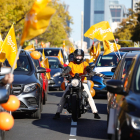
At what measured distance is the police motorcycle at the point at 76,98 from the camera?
28.7ft

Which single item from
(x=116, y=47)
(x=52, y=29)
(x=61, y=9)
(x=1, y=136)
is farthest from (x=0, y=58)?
(x=61, y=9)

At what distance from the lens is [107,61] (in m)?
15.5

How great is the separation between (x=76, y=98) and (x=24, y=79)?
1.38 meters

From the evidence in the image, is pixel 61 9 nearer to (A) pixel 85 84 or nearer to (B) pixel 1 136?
(A) pixel 85 84

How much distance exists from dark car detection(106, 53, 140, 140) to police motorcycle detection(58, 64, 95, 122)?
3021mm

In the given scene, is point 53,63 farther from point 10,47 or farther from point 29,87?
point 29,87

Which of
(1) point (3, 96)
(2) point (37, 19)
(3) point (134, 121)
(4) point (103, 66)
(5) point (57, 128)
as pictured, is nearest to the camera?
(3) point (134, 121)

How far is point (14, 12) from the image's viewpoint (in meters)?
32.7

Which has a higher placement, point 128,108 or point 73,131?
point 128,108

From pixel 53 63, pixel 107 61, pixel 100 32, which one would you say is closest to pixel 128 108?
Answer: pixel 100 32

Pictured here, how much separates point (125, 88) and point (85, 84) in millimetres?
3883

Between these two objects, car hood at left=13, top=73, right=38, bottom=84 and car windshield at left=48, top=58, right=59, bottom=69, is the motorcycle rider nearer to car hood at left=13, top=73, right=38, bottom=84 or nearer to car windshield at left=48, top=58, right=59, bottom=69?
car hood at left=13, top=73, right=38, bottom=84

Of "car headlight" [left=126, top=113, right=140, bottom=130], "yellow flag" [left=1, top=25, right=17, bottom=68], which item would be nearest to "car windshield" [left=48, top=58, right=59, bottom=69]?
"yellow flag" [left=1, top=25, right=17, bottom=68]

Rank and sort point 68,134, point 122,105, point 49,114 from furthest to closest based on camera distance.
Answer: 1. point 49,114
2. point 68,134
3. point 122,105
